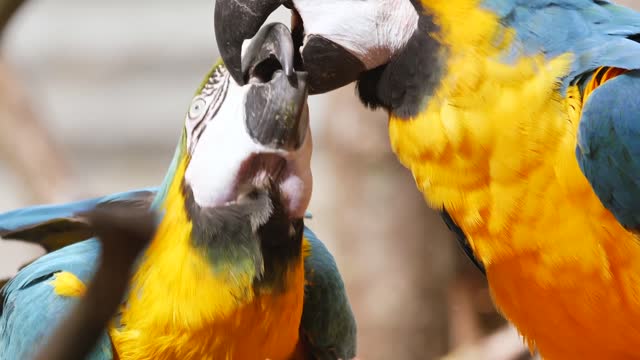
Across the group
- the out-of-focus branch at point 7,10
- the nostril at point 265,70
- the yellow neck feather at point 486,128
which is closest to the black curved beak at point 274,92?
the nostril at point 265,70

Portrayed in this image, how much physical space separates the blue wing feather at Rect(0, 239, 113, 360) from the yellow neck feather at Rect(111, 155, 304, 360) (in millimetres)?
74

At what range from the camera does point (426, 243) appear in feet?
9.05

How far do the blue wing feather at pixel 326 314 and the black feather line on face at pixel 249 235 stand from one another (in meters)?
0.26

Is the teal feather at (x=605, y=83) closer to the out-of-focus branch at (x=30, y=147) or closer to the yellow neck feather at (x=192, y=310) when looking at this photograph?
the yellow neck feather at (x=192, y=310)

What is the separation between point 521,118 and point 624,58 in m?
0.18

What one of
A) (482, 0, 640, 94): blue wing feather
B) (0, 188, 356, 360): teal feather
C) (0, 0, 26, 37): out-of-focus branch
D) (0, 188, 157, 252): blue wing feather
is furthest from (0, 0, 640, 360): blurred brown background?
(0, 0, 26, 37): out-of-focus branch

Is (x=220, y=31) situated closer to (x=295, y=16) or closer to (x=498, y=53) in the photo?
(x=295, y=16)

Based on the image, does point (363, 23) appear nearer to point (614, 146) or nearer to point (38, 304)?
point (614, 146)

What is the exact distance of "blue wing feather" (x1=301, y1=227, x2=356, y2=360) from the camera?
1654mm

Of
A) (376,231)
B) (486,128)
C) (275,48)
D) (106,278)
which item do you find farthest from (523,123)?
(376,231)

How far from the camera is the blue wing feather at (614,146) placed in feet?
4.37

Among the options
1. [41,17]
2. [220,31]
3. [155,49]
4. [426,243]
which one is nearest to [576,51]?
[220,31]

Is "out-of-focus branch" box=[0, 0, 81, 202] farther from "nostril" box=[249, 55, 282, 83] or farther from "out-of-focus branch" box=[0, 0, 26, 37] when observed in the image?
"out-of-focus branch" box=[0, 0, 26, 37]

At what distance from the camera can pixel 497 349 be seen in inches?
91.7
